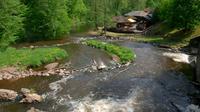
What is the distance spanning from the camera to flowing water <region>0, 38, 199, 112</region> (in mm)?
32781

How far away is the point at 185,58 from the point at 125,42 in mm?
20735

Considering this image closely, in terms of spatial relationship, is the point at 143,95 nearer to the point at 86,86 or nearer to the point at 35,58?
the point at 86,86

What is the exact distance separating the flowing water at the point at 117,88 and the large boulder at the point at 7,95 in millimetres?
1343

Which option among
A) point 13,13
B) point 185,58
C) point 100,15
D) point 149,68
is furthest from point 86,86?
point 100,15

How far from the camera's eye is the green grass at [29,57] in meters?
47.2

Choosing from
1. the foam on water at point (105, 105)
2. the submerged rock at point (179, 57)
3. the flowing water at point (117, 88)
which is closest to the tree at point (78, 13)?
the submerged rock at point (179, 57)

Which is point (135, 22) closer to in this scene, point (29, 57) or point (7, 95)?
point (29, 57)

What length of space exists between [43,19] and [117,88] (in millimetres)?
39196

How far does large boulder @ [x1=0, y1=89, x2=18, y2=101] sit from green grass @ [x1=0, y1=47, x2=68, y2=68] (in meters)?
10.6

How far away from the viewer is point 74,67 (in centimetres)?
4828

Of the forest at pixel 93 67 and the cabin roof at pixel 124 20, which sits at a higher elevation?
the cabin roof at pixel 124 20

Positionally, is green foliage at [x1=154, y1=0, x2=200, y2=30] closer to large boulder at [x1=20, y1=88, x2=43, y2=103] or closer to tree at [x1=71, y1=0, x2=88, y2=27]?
tree at [x1=71, y1=0, x2=88, y2=27]

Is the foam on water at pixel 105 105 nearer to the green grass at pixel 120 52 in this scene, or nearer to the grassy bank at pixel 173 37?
the green grass at pixel 120 52

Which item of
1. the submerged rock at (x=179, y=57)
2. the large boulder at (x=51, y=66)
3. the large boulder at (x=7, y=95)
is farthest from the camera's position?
the submerged rock at (x=179, y=57)
